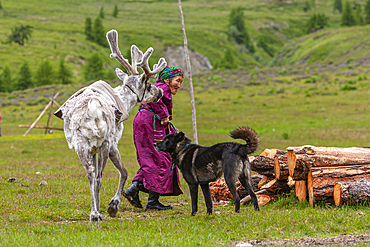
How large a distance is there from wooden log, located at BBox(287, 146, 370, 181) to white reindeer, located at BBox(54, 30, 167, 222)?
3121 mm

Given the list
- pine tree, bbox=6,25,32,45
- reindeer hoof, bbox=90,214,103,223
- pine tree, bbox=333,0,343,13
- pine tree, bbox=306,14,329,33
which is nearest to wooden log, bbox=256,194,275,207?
reindeer hoof, bbox=90,214,103,223

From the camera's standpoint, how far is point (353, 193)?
7.93 meters

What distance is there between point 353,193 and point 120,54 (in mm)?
4979

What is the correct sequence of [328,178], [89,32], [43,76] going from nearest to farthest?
1. [328,178]
2. [43,76]
3. [89,32]

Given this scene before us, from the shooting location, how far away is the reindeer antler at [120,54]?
811 cm

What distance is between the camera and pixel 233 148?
7.86 meters

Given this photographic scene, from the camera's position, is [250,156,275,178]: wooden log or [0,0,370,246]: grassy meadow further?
[250,156,275,178]: wooden log

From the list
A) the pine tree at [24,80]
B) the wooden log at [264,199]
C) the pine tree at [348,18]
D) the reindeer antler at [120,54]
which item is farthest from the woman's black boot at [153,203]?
the pine tree at [348,18]

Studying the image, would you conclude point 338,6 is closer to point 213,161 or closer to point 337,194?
point 337,194

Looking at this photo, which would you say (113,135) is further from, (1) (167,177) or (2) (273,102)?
(2) (273,102)

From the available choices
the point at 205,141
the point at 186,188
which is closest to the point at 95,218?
the point at 186,188

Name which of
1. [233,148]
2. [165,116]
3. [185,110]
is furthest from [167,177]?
[185,110]

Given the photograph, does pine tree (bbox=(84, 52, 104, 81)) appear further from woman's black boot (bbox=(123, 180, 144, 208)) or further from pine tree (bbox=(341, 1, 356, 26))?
woman's black boot (bbox=(123, 180, 144, 208))

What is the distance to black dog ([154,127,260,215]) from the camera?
7750 mm
